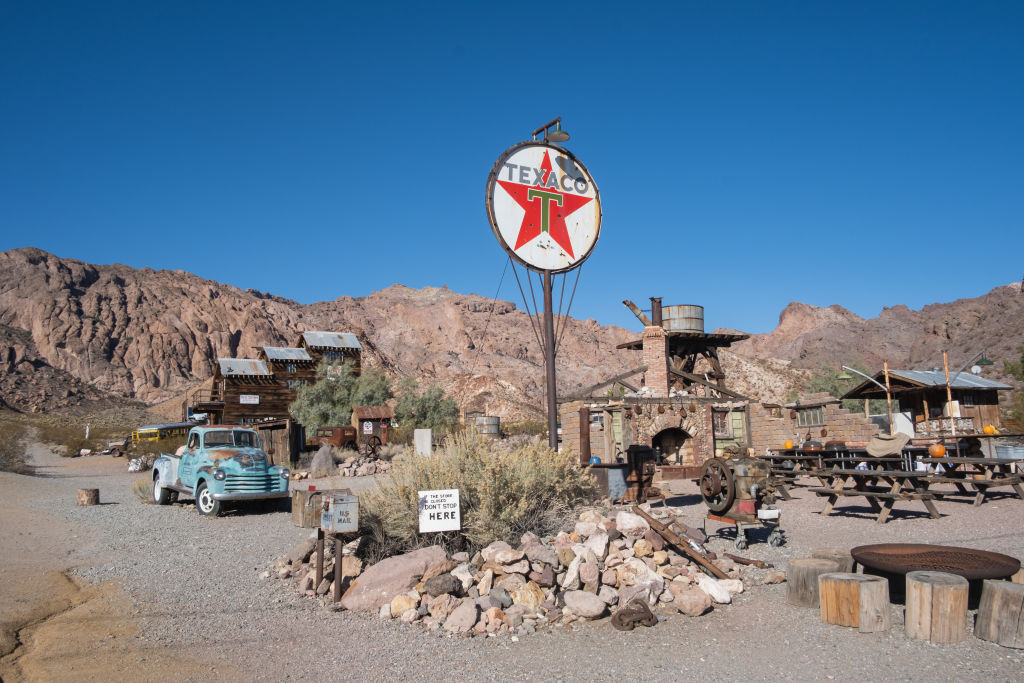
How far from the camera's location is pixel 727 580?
7.04 metres

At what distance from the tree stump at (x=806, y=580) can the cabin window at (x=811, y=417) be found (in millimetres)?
13373

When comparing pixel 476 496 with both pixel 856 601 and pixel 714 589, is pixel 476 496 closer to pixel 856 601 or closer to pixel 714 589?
pixel 714 589

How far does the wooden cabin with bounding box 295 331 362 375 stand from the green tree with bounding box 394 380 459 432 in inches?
310

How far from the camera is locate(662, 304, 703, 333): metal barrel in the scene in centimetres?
2681

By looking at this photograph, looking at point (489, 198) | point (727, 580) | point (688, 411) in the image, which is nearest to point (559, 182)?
point (489, 198)

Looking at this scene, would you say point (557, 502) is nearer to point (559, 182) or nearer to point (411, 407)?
point (559, 182)

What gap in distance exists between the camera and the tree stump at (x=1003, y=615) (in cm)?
517

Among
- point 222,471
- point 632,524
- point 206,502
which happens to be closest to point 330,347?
point 206,502

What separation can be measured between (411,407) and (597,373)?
73.8 meters

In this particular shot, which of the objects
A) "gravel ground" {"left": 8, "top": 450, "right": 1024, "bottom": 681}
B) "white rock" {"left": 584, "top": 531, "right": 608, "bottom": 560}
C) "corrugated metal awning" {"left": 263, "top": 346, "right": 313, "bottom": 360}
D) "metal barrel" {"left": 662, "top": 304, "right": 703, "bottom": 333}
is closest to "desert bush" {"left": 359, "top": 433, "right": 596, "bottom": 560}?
"white rock" {"left": 584, "top": 531, "right": 608, "bottom": 560}

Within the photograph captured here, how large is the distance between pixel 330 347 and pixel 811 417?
3789 centimetres

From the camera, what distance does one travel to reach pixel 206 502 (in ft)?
45.0

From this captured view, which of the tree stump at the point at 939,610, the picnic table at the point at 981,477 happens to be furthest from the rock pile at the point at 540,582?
the picnic table at the point at 981,477

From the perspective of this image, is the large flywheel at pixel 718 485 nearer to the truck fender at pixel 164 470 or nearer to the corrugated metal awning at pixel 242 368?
the truck fender at pixel 164 470
